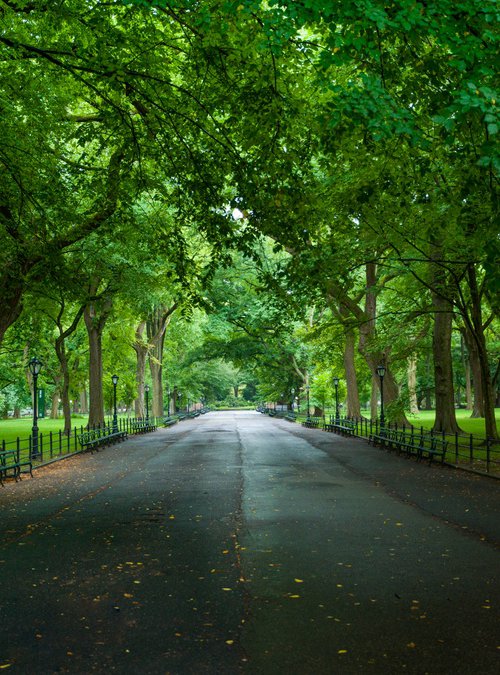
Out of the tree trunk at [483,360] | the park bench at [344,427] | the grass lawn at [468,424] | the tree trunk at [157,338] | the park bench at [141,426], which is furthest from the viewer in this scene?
the tree trunk at [157,338]

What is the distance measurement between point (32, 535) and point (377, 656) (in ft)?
21.0

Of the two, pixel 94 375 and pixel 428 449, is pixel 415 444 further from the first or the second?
pixel 94 375

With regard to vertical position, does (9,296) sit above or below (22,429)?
above

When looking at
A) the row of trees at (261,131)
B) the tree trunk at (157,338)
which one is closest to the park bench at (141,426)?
the tree trunk at (157,338)

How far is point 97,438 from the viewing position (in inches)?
1110

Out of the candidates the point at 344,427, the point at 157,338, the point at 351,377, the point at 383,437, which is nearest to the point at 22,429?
the point at 157,338

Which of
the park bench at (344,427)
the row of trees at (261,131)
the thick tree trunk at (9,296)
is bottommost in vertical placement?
the park bench at (344,427)

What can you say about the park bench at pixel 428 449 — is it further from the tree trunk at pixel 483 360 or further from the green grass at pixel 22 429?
the green grass at pixel 22 429

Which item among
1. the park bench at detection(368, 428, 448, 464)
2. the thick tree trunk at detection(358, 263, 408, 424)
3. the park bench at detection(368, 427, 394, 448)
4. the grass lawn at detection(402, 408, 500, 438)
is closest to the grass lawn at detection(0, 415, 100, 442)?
the park bench at detection(368, 428, 448, 464)

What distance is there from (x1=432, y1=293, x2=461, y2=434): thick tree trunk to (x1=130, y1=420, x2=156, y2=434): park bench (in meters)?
20.6

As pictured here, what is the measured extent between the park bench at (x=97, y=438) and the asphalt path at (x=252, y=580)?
12122 millimetres

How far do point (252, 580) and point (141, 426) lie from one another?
117 ft

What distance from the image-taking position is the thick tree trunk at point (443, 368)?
24609mm

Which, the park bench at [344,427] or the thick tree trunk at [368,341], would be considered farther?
the park bench at [344,427]
